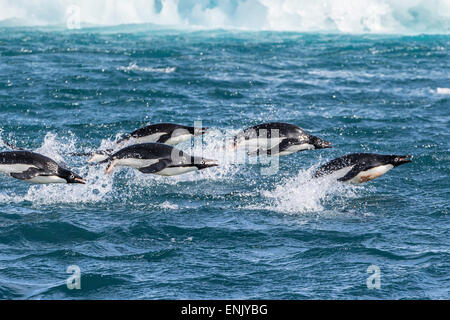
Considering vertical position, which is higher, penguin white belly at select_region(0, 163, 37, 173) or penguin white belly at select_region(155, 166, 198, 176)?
penguin white belly at select_region(0, 163, 37, 173)

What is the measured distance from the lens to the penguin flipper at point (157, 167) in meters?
9.30

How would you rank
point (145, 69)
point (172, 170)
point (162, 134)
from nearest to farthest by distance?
1. point (172, 170)
2. point (162, 134)
3. point (145, 69)

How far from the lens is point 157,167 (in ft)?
30.6

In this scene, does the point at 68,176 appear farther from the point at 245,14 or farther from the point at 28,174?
the point at 245,14

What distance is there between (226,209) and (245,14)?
66.7 metres

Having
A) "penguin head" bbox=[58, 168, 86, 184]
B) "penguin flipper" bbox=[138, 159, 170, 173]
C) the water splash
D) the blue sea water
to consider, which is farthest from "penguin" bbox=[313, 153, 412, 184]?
"penguin head" bbox=[58, 168, 86, 184]

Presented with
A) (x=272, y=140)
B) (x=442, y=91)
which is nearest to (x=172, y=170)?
(x=272, y=140)

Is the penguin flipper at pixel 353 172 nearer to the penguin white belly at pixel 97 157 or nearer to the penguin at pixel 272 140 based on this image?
the penguin at pixel 272 140

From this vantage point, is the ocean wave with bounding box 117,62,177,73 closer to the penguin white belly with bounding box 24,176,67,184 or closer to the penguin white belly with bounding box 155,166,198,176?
the penguin white belly with bounding box 155,166,198,176

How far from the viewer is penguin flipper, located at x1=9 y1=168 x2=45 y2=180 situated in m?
8.91

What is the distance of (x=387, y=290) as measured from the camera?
6.70 metres

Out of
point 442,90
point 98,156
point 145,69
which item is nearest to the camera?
point 98,156

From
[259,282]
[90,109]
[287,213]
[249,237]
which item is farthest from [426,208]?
[90,109]

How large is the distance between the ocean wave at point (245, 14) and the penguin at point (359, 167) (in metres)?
60.7
